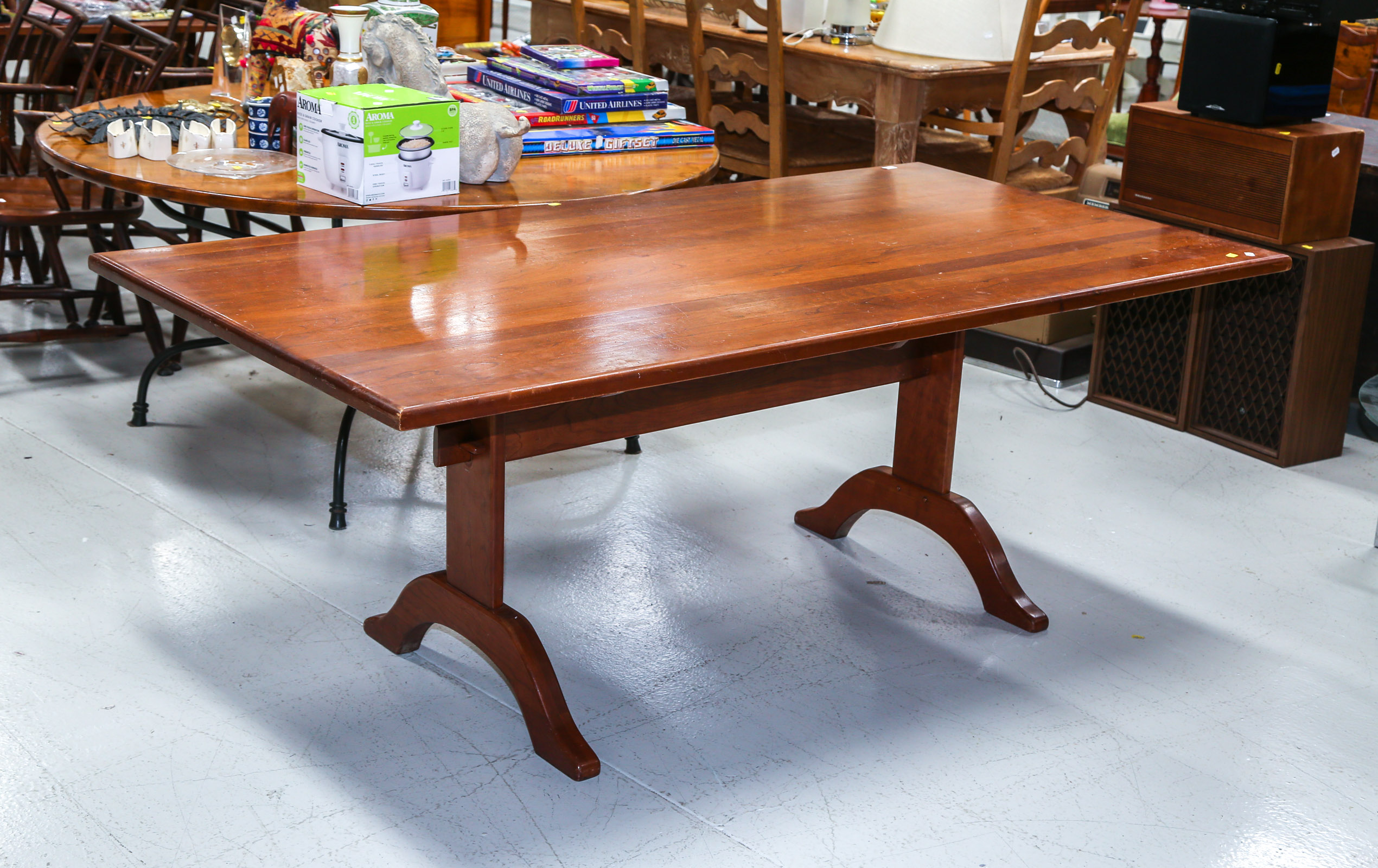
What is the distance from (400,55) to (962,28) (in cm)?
183

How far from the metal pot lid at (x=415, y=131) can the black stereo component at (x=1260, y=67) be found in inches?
72.8

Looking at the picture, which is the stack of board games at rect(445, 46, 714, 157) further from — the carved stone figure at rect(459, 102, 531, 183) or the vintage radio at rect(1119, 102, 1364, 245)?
the vintage radio at rect(1119, 102, 1364, 245)

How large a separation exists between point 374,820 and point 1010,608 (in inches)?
47.7

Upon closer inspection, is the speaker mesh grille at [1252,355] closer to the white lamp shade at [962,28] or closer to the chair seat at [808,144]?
the white lamp shade at [962,28]

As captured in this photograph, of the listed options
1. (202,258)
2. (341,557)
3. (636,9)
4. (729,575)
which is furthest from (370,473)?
(636,9)

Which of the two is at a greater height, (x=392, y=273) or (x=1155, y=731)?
(x=392, y=273)

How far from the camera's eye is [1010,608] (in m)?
2.52

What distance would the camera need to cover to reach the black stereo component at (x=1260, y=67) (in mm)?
3074

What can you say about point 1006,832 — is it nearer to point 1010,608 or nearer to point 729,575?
point 1010,608

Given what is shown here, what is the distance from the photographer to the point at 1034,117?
14.9 ft

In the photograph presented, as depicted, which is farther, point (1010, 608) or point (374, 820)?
point (1010, 608)

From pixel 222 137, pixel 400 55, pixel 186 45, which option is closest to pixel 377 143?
pixel 400 55

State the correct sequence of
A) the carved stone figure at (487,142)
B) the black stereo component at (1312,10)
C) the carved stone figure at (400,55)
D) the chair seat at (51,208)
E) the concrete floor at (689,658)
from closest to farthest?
1. the concrete floor at (689,658)
2. the carved stone figure at (487,142)
3. the carved stone figure at (400,55)
4. the black stereo component at (1312,10)
5. the chair seat at (51,208)

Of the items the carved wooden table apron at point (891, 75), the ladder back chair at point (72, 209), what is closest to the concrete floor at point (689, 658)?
the ladder back chair at point (72, 209)
